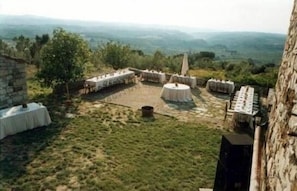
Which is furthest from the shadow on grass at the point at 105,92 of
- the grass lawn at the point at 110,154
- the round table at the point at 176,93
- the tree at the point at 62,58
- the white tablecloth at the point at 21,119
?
the white tablecloth at the point at 21,119

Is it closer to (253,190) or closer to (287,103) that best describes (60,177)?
(253,190)

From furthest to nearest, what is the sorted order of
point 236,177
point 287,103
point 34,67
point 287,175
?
point 34,67 < point 236,177 < point 287,103 < point 287,175

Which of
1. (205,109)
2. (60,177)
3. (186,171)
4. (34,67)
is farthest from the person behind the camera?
(34,67)

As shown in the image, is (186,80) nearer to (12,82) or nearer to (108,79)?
(108,79)

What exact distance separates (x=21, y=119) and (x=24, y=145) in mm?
1115

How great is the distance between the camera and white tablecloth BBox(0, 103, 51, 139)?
30.5 ft

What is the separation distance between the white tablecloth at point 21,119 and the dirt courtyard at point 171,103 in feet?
9.62

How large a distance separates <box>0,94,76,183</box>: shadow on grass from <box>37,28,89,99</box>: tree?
6.94ft

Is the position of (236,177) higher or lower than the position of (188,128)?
higher

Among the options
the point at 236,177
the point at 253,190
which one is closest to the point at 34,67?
the point at 236,177

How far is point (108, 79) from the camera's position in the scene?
15.6 metres

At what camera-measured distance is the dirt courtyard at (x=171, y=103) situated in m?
12.0

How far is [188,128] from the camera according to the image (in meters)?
10.7

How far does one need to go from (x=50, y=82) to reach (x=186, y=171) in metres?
8.28
